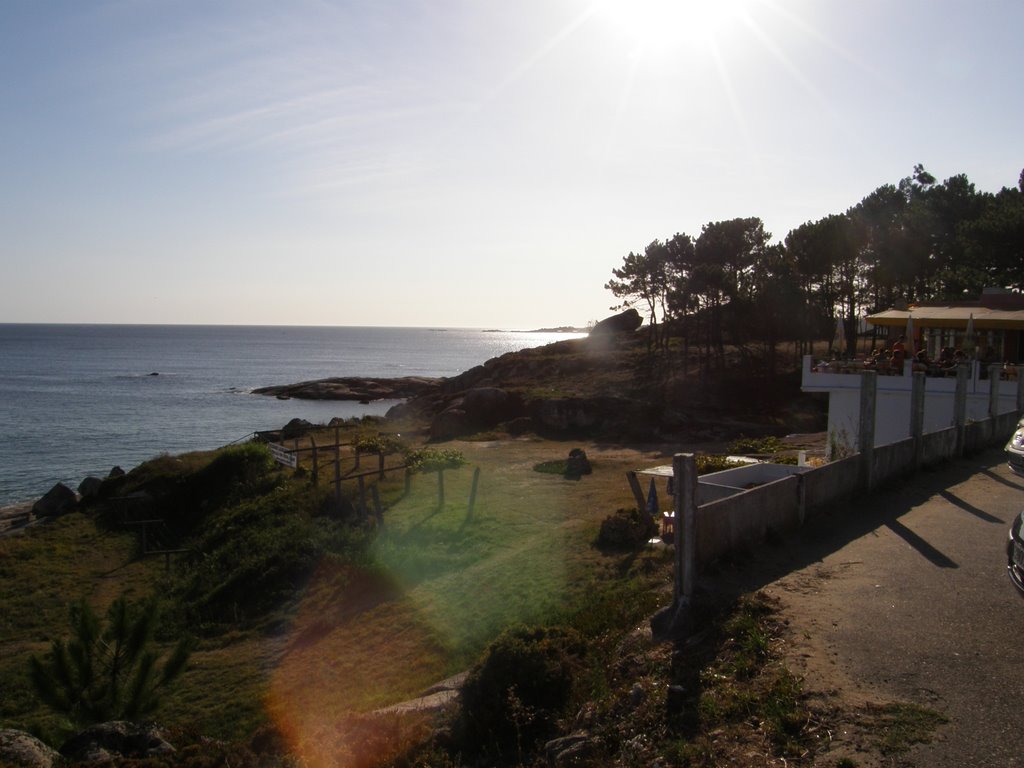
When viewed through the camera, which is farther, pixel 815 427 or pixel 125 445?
pixel 125 445

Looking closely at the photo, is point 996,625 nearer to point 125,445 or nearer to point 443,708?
point 443,708

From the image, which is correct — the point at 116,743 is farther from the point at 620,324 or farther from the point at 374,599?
the point at 620,324

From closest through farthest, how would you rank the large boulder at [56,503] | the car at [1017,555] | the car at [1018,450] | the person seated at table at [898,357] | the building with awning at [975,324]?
the car at [1017,555], the car at [1018,450], the person seated at table at [898,357], the building with awning at [975,324], the large boulder at [56,503]

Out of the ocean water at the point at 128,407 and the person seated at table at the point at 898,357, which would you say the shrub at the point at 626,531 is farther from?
the ocean water at the point at 128,407

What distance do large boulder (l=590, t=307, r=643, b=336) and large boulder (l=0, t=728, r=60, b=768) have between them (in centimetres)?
6442

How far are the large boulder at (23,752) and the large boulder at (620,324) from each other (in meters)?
64.4

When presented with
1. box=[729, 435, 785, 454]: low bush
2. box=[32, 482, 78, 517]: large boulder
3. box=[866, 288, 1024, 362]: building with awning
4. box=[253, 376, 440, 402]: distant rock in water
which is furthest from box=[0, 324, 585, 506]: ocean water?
box=[866, 288, 1024, 362]: building with awning

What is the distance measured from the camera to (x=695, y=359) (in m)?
51.1

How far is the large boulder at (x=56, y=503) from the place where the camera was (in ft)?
90.0

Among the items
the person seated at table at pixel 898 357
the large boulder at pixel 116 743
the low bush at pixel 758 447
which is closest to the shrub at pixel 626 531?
the large boulder at pixel 116 743

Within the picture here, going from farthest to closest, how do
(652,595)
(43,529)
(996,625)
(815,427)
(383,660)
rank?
(815,427) → (43,529) → (383,660) → (652,595) → (996,625)

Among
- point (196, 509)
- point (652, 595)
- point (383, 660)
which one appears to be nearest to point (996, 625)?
point (652, 595)

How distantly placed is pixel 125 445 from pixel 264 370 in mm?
71139

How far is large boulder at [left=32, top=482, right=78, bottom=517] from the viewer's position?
27438mm
